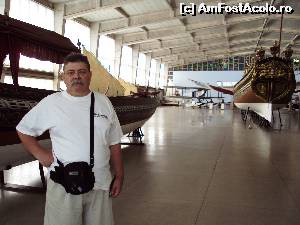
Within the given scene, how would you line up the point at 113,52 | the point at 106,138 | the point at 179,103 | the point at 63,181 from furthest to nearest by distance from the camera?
the point at 179,103 < the point at 113,52 < the point at 106,138 < the point at 63,181

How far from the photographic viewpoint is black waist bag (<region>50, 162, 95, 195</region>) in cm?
199

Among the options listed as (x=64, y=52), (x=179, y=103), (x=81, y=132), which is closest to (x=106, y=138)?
(x=81, y=132)

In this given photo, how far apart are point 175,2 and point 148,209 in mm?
22072

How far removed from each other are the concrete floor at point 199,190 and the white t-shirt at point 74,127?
61.3 inches

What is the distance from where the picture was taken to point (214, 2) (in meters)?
23.8

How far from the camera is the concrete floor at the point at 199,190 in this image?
3.61m

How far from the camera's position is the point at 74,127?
2.05m

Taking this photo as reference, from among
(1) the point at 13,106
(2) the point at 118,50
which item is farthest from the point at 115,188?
(2) the point at 118,50

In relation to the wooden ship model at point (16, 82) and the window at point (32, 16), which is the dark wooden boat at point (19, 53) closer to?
the wooden ship model at point (16, 82)

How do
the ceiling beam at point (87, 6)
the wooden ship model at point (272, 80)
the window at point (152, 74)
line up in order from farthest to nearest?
the window at point (152, 74)
the ceiling beam at point (87, 6)
the wooden ship model at point (272, 80)

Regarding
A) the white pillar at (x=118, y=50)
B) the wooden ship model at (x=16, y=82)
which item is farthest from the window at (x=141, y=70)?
the wooden ship model at (x=16, y=82)

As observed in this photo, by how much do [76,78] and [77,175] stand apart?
0.56 metres

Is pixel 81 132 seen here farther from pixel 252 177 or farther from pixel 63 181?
pixel 252 177

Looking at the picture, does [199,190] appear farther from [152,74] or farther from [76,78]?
[152,74]
